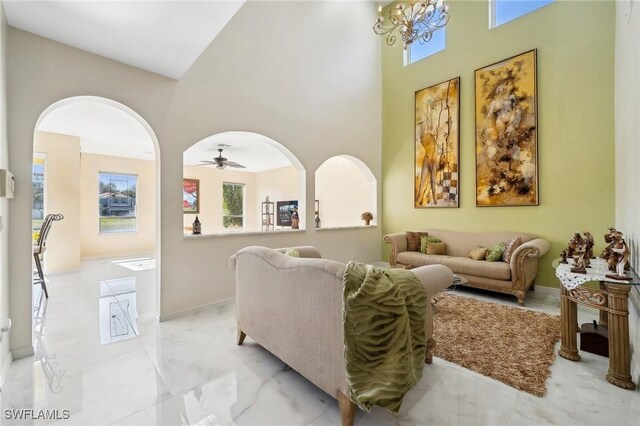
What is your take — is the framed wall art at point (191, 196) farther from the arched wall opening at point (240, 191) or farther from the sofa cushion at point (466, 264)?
the sofa cushion at point (466, 264)

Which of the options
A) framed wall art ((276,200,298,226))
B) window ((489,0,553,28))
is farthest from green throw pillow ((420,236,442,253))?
framed wall art ((276,200,298,226))

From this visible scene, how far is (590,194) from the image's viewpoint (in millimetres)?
3631

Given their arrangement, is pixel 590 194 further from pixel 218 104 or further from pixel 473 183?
pixel 218 104

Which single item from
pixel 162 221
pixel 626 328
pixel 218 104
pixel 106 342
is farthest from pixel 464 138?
pixel 106 342

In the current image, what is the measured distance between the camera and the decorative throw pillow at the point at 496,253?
155 inches

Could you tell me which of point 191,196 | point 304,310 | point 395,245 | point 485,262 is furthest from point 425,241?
point 191,196

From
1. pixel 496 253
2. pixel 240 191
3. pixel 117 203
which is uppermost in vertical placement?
pixel 240 191

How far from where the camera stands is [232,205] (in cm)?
1008

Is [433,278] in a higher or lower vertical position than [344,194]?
lower

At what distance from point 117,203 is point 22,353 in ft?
19.9

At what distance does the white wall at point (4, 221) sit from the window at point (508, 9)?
5.96 m

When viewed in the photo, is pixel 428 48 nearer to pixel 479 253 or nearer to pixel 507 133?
pixel 507 133

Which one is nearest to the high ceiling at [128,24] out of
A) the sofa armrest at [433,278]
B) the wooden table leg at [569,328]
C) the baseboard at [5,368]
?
the sofa armrest at [433,278]

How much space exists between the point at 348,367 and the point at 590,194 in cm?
414
